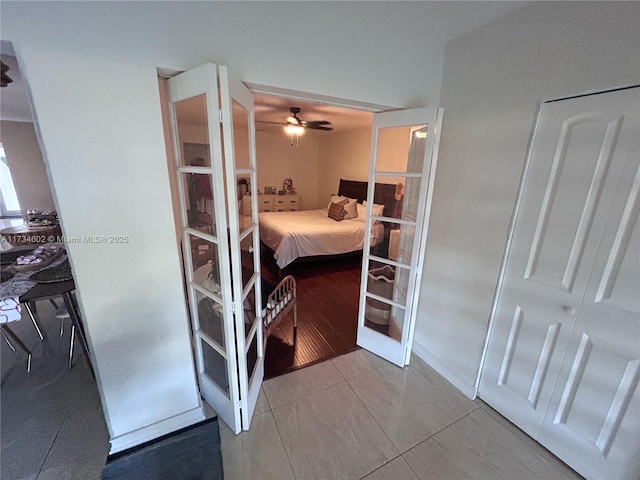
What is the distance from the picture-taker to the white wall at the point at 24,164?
5.27 m

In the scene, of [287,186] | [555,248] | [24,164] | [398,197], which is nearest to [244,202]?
[398,197]

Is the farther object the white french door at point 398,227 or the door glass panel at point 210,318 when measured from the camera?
the white french door at point 398,227

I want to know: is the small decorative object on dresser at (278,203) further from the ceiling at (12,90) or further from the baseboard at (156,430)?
the baseboard at (156,430)

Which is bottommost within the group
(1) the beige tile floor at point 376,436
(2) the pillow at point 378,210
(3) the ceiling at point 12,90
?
(1) the beige tile floor at point 376,436

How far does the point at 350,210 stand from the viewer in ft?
15.3

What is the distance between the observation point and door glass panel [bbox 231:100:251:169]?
1.35 meters

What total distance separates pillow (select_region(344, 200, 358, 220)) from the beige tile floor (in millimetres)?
2962

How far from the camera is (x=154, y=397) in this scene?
1.53 meters

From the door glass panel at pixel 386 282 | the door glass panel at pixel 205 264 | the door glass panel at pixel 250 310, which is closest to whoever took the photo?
the door glass panel at pixel 205 264

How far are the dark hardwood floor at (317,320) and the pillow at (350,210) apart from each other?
97 centimetres

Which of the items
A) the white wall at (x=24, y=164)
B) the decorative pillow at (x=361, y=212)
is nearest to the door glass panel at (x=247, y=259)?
the decorative pillow at (x=361, y=212)

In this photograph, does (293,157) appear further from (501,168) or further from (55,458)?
(55,458)

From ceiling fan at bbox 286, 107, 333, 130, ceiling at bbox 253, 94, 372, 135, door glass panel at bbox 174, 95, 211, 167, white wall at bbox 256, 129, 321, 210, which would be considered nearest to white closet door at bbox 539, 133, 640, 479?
door glass panel at bbox 174, 95, 211, 167

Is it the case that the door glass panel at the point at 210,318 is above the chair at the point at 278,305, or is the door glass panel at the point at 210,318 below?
above
